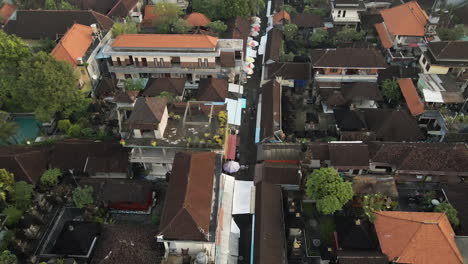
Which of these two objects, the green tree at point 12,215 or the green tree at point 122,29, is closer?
the green tree at point 12,215

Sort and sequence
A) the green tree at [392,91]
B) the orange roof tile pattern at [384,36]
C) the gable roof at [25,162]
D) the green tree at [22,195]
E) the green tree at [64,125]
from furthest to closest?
the orange roof tile pattern at [384,36] < the green tree at [392,91] < the green tree at [64,125] < the gable roof at [25,162] < the green tree at [22,195]

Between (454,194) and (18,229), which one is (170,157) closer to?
(18,229)

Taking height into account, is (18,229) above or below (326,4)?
below

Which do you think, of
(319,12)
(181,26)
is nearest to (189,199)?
(181,26)

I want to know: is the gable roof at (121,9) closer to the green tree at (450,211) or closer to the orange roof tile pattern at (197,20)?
the orange roof tile pattern at (197,20)

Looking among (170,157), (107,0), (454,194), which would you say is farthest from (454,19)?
(107,0)

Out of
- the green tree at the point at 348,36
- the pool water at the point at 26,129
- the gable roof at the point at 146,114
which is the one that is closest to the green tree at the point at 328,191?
the gable roof at the point at 146,114

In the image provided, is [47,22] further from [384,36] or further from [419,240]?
[419,240]

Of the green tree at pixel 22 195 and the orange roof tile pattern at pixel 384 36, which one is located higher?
the orange roof tile pattern at pixel 384 36
